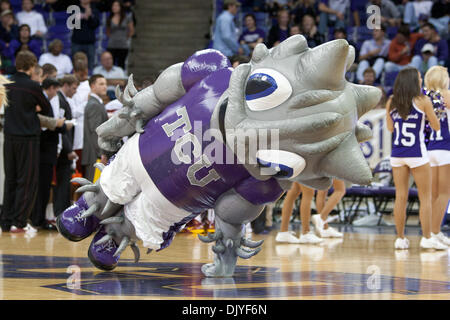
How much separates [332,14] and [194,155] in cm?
1010

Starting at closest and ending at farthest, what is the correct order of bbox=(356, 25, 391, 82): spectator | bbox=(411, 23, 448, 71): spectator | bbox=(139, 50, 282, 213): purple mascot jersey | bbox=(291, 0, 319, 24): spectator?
bbox=(139, 50, 282, 213): purple mascot jersey < bbox=(411, 23, 448, 71): spectator < bbox=(356, 25, 391, 82): spectator < bbox=(291, 0, 319, 24): spectator

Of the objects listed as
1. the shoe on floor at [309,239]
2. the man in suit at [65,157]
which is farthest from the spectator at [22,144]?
the shoe on floor at [309,239]

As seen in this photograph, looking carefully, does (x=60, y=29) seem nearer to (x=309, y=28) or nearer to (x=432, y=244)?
(x=309, y=28)

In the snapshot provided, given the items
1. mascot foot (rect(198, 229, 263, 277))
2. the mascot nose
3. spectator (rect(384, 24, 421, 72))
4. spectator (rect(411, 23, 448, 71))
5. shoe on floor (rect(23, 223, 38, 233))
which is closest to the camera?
the mascot nose

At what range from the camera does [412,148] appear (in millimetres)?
6762

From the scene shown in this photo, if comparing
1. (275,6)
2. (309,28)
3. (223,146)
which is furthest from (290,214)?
(275,6)

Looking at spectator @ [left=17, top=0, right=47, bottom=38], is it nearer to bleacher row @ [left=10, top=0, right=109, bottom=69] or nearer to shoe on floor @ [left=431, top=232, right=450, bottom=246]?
bleacher row @ [left=10, top=0, right=109, bottom=69]

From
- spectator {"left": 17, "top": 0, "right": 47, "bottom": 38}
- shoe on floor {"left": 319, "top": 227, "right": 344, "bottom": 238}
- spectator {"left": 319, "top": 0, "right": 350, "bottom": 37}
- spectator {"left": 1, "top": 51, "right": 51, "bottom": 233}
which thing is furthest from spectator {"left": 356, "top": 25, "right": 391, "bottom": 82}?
spectator {"left": 1, "top": 51, "right": 51, "bottom": 233}

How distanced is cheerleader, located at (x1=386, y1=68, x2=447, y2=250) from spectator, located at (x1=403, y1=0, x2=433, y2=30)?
21.5 ft

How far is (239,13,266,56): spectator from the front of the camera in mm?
12741
